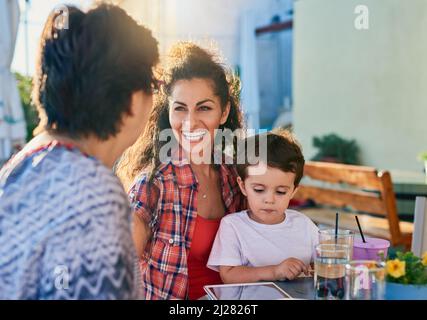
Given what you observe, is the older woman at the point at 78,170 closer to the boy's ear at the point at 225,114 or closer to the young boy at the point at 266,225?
the young boy at the point at 266,225

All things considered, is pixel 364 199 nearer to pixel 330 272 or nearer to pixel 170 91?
pixel 170 91

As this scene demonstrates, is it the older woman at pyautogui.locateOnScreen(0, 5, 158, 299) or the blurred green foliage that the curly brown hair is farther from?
the blurred green foliage

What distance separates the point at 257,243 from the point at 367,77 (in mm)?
4725

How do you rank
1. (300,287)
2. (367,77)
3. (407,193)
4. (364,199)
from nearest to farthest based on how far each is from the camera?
(300,287) < (364,199) < (407,193) < (367,77)

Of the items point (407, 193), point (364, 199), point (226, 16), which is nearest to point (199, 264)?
point (364, 199)

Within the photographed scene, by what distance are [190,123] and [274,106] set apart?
317 inches

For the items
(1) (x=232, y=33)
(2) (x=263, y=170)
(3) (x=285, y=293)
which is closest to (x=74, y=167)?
(3) (x=285, y=293)

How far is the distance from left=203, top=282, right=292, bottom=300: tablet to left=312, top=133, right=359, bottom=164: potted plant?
16.1ft

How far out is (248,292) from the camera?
1477 millimetres

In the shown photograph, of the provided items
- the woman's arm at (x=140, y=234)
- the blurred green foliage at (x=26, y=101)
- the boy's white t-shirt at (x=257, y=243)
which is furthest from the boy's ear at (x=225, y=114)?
the blurred green foliage at (x=26, y=101)

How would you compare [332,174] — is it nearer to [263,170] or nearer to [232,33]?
[263,170]

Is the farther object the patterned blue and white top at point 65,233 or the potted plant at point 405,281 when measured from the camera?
the potted plant at point 405,281

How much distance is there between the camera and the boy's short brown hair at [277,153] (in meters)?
1.81

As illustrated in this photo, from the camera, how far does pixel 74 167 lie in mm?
1093
